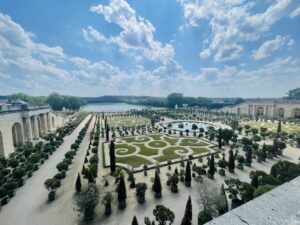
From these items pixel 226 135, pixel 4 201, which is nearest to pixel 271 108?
pixel 226 135

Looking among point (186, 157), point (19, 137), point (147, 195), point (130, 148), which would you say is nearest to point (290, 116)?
point (186, 157)

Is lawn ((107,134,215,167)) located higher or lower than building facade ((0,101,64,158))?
lower

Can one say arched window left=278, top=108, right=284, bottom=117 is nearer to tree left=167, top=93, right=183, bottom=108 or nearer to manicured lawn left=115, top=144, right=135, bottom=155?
tree left=167, top=93, right=183, bottom=108

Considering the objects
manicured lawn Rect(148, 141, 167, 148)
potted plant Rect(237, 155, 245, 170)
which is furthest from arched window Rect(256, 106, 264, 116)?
potted plant Rect(237, 155, 245, 170)

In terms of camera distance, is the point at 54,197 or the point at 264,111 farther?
the point at 264,111

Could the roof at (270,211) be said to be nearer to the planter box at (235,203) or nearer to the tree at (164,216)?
the tree at (164,216)

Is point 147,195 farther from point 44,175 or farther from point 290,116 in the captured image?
point 290,116
